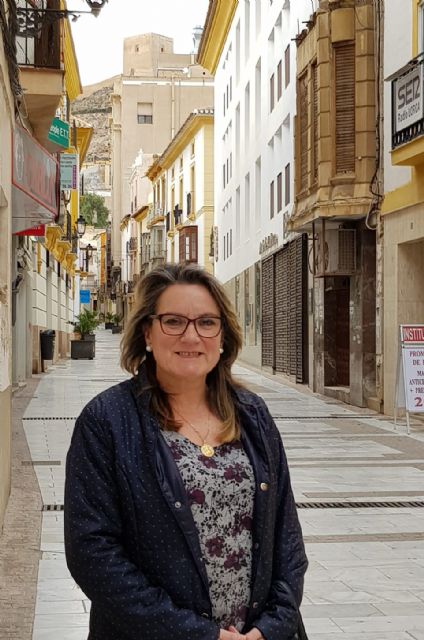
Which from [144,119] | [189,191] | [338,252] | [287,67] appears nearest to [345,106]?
[338,252]

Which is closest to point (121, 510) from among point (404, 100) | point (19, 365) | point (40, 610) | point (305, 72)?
point (40, 610)

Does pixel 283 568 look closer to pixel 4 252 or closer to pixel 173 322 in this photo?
pixel 173 322

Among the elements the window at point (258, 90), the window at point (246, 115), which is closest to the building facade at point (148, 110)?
the window at point (246, 115)

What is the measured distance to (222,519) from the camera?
2420 mm

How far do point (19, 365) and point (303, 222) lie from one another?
7.28m

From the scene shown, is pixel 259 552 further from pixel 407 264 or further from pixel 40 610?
pixel 407 264

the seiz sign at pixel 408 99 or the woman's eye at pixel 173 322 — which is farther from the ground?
the seiz sign at pixel 408 99

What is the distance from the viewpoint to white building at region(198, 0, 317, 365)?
2444 cm

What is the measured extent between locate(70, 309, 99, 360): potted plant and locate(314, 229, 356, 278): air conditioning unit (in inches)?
683

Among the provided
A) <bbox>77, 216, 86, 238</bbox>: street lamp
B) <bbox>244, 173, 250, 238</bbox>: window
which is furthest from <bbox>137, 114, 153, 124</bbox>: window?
<bbox>244, 173, 250, 238</bbox>: window

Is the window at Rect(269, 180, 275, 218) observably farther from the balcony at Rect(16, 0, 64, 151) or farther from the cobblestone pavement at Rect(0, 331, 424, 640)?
the balcony at Rect(16, 0, 64, 151)

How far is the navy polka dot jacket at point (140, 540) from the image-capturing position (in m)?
2.30

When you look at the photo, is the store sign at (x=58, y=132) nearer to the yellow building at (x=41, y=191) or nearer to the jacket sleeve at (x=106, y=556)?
the yellow building at (x=41, y=191)

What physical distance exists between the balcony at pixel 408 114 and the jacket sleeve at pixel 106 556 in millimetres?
12080
